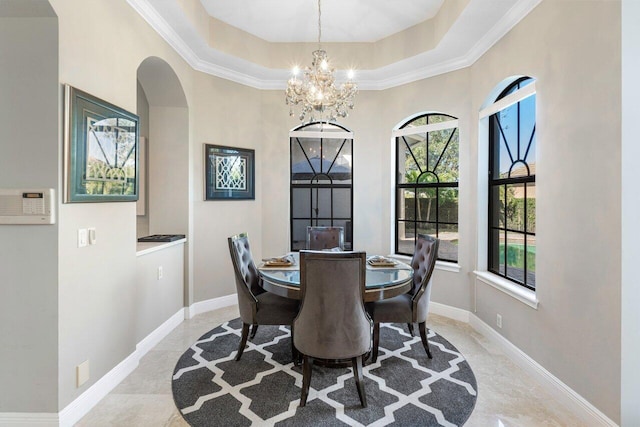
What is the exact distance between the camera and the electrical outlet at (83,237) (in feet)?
6.76

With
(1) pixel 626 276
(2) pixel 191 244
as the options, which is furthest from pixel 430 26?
(2) pixel 191 244

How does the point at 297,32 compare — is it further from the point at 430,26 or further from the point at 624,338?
the point at 624,338

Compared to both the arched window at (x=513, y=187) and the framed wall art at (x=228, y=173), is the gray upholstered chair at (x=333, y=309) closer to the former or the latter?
the arched window at (x=513, y=187)

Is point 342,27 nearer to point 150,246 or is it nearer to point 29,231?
point 150,246

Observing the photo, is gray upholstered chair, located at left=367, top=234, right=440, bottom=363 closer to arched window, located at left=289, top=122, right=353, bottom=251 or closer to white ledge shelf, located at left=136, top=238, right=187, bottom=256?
arched window, located at left=289, top=122, right=353, bottom=251

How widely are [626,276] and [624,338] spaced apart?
0.34 meters

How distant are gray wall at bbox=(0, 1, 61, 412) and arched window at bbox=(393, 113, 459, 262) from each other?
11.8 feet

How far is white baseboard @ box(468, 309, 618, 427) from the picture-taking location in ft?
6.27

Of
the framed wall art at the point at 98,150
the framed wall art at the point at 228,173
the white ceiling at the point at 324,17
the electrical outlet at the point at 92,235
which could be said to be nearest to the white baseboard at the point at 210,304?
the framed wall art at the point at 228,173

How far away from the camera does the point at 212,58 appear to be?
3785mm

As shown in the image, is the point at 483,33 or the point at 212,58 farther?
the point at 212,58

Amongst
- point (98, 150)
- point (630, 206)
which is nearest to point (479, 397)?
point (630, 206)

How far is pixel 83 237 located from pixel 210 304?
2160mm

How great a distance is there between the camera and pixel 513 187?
303 centimetres
